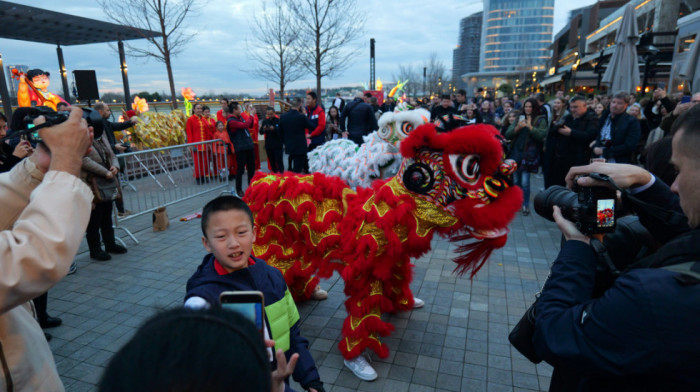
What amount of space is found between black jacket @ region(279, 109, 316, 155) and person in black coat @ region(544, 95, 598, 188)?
468 centimetres

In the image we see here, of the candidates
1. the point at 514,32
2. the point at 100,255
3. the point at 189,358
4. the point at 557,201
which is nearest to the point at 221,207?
the point at 189,358

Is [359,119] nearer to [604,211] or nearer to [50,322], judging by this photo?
[50,322]

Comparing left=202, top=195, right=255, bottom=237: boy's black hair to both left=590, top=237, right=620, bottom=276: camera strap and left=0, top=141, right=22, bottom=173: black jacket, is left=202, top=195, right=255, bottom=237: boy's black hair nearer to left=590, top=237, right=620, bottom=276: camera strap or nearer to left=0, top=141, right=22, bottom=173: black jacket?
left=590, top=237, right=620, bottom=276: camera strap

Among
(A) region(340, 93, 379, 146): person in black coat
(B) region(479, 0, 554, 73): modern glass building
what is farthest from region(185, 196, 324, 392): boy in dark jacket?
(B) region(479, 0, 554, 73): modern glass building

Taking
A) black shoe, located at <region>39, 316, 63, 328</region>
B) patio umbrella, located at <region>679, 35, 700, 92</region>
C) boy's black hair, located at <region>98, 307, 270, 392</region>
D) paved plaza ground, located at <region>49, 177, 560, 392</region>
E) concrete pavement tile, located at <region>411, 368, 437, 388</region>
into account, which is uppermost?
patio umbrella, located at <region>679, 35, 700, 92</region>

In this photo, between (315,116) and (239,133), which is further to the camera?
(315,116)

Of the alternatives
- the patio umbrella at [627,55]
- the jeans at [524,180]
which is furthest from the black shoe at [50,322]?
the patio umbrella at [627,55]

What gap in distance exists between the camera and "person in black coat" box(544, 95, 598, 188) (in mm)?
5707

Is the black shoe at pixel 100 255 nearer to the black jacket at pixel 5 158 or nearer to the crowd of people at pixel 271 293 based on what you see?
the black jacket at pixel 5 158

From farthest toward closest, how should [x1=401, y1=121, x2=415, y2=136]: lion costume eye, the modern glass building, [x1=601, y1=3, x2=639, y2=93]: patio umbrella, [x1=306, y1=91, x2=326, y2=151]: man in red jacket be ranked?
the modern glass building
[x1=306, y1=91, x2=326, y2=151]: man in red jacket
[x1=601, y1=3, x2=639, y2=93]: patio umbrella
[x1=401, y1=121, x2=415, y2=136]: lion costume eye

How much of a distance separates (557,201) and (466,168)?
3.15 feet

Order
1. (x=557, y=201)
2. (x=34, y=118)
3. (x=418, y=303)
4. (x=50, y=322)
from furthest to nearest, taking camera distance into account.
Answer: (x=418, y=303) < (x=50, y=322) < (x=557, y=201) < (x=34, y=118)

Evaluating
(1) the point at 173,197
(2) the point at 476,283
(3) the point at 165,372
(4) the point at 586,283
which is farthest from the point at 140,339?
(1) the point at 173,197

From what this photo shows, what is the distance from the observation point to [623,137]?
5.47m
